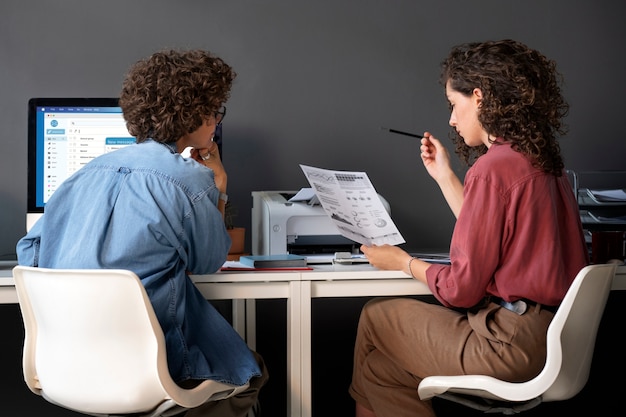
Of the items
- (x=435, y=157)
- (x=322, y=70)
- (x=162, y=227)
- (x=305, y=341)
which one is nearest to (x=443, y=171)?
(x=435, y=157)

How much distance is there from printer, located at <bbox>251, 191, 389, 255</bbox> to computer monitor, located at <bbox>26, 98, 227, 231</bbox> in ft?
1.74

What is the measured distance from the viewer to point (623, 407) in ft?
10.1

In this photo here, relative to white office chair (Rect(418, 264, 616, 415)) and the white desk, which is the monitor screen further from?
white office chair (Rect(418, 264, 616, 415))

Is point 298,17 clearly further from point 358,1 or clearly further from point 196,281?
point 196,281

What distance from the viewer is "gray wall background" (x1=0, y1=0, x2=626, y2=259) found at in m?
2.93

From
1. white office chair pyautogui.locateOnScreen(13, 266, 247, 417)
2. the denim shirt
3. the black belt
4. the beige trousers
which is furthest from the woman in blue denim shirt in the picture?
the black belt

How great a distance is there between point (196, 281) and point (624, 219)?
1529 mm

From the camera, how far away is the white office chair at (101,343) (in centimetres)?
159

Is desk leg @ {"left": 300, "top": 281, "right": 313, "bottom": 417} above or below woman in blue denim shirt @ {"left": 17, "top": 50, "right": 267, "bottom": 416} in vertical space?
below

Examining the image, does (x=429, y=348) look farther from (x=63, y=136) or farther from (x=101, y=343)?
(x=63, y=136)

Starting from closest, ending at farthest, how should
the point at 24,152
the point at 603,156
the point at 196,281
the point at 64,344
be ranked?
the point at 64,344
the point at 196,281
the point at 24,152
the point at 603,156

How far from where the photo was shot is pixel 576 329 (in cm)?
181

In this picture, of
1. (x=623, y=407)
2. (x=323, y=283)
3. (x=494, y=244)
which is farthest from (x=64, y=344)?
(x=623, y=407)

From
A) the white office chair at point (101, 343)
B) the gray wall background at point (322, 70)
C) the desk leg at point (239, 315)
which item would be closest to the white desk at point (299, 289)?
the white office chair at point (101, 343)
